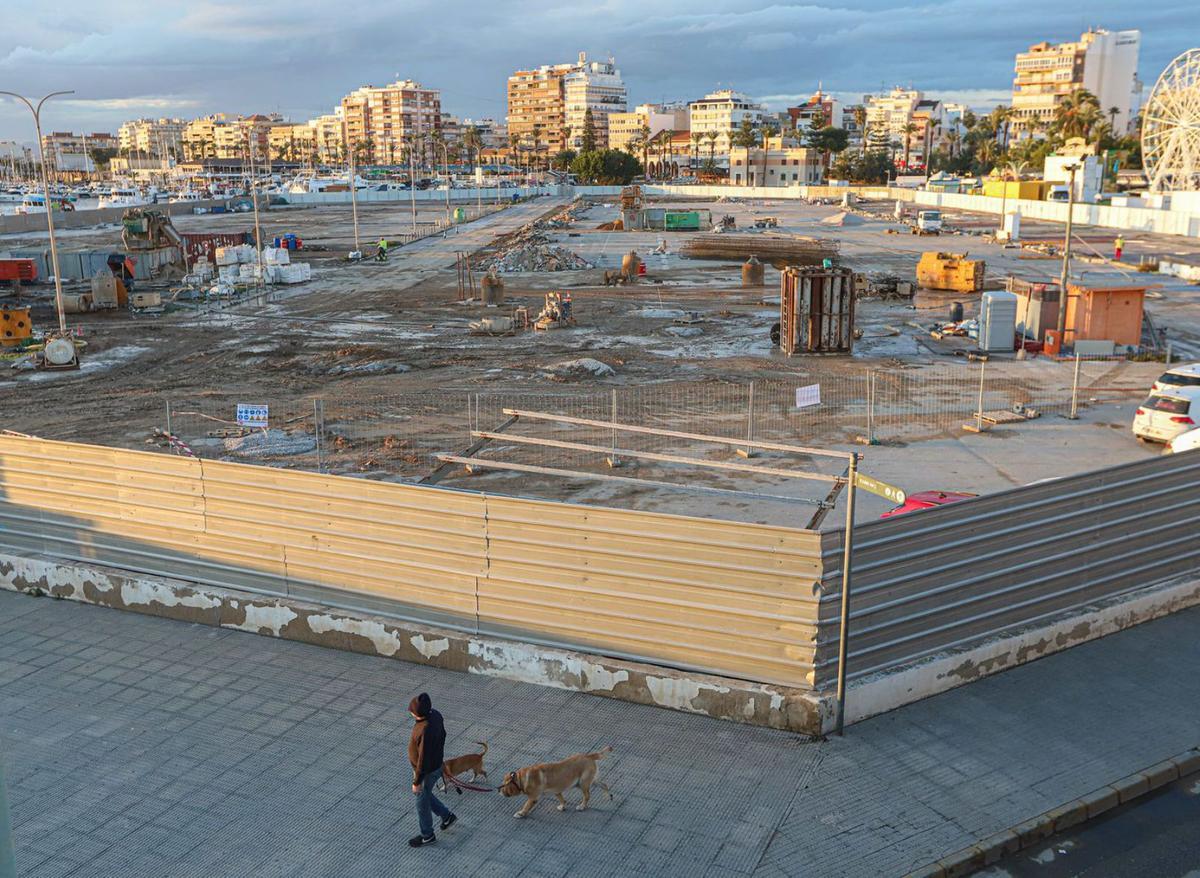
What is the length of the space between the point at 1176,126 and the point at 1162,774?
10962 centimetres

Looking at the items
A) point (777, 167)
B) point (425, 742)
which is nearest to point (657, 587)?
point (425, 742)

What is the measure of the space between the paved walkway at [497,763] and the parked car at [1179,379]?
1172 cm

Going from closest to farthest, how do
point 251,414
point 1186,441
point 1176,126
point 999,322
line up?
point 1186,441
point 251,414
point 999,322
point 1176,126

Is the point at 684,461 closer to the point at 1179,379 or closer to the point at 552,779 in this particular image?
the point at 552,779

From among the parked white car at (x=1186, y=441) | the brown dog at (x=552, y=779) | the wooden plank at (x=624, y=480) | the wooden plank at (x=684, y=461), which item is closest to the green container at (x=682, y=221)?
the parked white car at (x=1186, y=441)

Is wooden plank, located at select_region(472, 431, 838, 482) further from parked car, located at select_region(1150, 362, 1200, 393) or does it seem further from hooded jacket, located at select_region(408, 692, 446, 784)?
parked car, located at select_region(1150, 362, 1200, 393)

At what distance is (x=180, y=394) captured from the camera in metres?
27.4

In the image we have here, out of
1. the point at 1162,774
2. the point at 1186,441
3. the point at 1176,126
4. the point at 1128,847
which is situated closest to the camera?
the point at 1128,847

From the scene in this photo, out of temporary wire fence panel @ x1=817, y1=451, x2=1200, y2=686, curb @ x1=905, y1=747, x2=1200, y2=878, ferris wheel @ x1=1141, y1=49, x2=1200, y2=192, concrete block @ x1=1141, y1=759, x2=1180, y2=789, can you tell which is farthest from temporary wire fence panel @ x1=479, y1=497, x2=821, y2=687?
ferris wheel @ x1=1141, y1=49, x2=1200, y2=192

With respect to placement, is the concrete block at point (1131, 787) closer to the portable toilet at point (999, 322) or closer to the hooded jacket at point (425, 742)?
the hooded jacket at point (425, 742)

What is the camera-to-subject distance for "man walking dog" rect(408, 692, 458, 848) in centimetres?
739

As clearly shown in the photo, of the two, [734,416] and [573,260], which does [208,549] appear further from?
[573,260]

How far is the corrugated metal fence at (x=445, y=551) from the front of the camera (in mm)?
8961

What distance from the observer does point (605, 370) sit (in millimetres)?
28406
